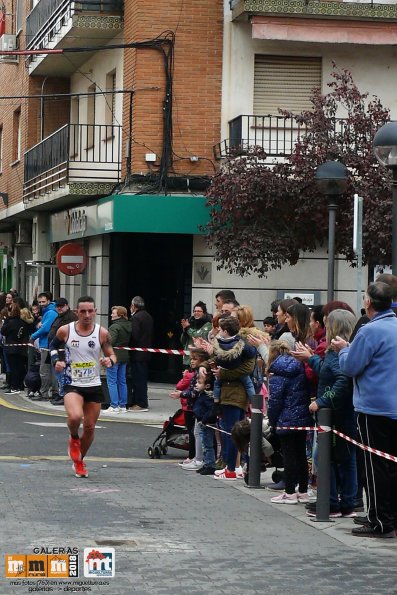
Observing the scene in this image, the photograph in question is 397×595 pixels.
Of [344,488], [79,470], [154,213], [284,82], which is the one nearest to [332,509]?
[344,488]

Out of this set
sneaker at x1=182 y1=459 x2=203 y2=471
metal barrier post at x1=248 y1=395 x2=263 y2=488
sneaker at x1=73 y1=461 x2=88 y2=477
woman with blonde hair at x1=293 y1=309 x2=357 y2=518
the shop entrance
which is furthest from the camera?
the shop entrance

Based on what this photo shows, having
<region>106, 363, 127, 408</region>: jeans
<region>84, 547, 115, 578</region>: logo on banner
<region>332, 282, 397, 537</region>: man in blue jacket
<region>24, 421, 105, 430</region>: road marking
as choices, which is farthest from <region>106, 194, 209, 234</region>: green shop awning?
<region>84, 547, 115, 578</region>: logo on banner

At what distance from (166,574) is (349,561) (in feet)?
4.66

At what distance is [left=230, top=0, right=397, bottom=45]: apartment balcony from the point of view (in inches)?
931

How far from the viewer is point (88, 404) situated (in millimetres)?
13406

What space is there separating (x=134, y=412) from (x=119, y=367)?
2.72 feet

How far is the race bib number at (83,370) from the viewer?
43.7ft

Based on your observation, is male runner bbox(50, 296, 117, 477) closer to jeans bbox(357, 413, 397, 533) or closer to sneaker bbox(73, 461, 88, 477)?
sneaker bbox(73, 461, 88, 477)

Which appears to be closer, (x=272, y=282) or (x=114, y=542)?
(x=114, y=542)

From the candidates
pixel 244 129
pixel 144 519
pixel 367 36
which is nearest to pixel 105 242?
pixel 244 129

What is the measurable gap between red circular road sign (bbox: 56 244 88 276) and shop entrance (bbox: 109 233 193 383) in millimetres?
815

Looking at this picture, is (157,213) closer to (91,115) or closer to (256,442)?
(91,115)

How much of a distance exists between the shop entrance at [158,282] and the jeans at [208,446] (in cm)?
1224

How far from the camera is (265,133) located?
24250 mm
